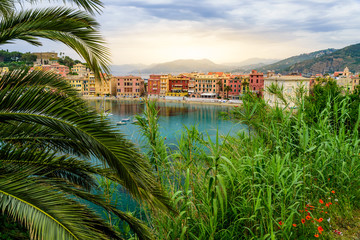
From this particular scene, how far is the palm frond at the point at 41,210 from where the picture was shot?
149cm

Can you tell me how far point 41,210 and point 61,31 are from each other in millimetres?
1483

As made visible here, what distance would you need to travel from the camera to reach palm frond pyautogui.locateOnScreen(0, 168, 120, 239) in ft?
4.88

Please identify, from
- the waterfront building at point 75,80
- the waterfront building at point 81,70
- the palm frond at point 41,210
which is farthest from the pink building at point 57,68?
the waterfront building at point 81,70

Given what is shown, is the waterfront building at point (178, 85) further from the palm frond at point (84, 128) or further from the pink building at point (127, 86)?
the palm frond at point (84, 128)

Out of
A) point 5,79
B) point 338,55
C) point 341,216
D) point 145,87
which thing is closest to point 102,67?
point 5,79

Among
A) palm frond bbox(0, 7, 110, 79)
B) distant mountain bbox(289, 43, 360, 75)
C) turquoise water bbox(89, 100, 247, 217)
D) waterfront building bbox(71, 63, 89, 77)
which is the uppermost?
distant mountain bbox(289, 43, 360, 75)

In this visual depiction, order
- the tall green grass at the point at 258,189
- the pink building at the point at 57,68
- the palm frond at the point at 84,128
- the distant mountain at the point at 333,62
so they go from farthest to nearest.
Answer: the distant mountain at the point at 333,62 < the pink building at the point at 57,68 < the tall green grass at the point at 258,189 < the palm frond at the point at 84,128

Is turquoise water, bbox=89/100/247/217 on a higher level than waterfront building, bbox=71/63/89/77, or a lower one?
lower

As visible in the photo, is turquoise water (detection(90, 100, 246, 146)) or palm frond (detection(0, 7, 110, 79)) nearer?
palm frond (detection(0, 7, 110, 79))

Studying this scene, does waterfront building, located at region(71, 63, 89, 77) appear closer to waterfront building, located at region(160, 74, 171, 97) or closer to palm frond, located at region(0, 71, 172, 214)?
waterfront building, located at region(160, 74, 171, 97)

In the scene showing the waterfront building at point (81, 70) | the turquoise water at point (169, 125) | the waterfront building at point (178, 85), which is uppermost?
the waterfront building at point (81, 70)

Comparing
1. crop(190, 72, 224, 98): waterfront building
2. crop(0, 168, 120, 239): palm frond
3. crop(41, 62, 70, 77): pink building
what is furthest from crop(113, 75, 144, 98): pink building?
crop(0, 168, 120, 239): palm frond

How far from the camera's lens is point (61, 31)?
237cm

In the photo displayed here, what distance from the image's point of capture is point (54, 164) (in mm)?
2277
